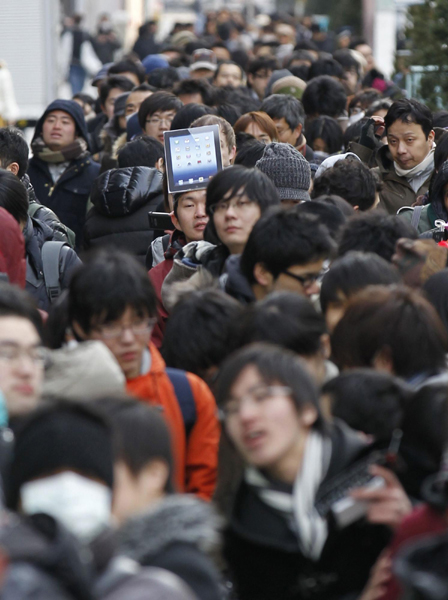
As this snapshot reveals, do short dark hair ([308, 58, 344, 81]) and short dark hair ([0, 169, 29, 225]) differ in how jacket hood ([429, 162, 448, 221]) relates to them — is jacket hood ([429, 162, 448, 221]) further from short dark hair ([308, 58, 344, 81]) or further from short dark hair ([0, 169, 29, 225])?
short dark hair ([308, 58, 344, 81])

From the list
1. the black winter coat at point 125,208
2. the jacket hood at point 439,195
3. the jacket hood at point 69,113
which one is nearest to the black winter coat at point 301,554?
the jacket hood at point 439,195

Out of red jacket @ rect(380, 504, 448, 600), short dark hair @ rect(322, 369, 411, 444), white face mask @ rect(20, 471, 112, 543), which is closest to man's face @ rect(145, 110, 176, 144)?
short dark hair @ rect(322, 369, 411, 444)

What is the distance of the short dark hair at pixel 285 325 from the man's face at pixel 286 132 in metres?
4.50

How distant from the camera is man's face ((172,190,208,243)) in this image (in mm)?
5383

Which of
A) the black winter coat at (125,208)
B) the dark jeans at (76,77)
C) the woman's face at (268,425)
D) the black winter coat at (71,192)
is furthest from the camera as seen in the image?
the dark jeans at (76,77)

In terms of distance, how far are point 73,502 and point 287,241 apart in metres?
2.01

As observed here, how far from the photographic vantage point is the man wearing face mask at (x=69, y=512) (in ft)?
7.21

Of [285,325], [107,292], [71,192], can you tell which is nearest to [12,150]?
[71,192]

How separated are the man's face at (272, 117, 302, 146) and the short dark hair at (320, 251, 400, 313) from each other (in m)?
4.08

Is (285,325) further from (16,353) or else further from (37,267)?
(37,267)

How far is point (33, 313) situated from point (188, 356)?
0.65 meters

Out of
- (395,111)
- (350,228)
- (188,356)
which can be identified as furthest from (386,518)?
(395,111)

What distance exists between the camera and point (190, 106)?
746 centimetres

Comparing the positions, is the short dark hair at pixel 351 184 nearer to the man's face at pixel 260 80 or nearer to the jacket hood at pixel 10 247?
the jacket hood at pixel 10 247
